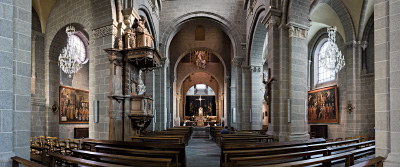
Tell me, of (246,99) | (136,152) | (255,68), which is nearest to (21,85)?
(136,152)

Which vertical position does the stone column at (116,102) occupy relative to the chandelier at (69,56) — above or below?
below

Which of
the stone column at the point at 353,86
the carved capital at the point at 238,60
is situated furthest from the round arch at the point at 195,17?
the stone column at the point at 353,86

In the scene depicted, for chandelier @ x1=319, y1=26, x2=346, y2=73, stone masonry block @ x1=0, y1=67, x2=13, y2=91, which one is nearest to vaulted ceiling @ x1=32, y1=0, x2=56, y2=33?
stone masonry block @ x1=0, y1=67, x2=13, y2=91

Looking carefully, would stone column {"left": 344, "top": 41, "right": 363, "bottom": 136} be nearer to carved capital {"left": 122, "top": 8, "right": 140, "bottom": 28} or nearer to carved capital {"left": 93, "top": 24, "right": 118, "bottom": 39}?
carved capital {"left": 122, "top": 8, "right": 140, "bottom": 28}

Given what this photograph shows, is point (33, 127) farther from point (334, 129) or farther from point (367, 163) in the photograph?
point (334, 129)

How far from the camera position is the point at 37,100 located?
13.2 metres

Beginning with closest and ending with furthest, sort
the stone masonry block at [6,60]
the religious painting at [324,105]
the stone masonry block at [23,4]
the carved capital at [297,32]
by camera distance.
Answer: the stone masonry block at [6,60] → the stone masonry block at [23,4] → the carved capital at [297,32] → the religious painting at [324,105]

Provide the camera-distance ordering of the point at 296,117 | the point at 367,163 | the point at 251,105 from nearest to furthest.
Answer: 1. the point at 367,163
2. the point at 296,117
3. the point at 251,105

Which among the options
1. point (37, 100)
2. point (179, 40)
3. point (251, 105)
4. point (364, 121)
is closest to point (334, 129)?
point (364, 121)

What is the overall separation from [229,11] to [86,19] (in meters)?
10.3

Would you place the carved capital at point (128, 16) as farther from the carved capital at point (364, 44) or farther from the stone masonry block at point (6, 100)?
the carved capital at point (364, 44)

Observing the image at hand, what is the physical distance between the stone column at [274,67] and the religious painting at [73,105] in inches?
420

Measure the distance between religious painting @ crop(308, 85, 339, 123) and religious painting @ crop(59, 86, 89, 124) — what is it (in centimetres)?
1450

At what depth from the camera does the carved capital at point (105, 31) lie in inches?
383
